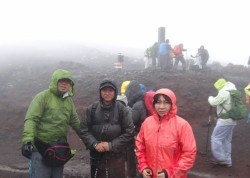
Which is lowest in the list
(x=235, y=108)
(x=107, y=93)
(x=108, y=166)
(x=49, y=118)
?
(x=108, y=166)

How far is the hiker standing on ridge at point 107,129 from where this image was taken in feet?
14.3

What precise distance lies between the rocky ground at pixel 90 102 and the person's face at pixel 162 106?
12.5 ft

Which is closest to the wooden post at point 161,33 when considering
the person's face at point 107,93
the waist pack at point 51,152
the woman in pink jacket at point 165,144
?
the person's face at point 107,93

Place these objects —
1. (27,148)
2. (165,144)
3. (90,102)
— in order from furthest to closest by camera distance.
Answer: (90,102) → (27,148) → (165,144)

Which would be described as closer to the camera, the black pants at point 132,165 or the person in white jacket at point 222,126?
the black pants at point 132,165

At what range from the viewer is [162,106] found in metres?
3.84

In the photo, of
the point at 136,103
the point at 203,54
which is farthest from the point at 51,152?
the point at 203,54

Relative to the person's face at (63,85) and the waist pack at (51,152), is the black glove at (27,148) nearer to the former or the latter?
the waist pack at (51,152)

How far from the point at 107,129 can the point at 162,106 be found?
37.0 inches

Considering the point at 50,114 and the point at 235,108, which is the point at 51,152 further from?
the point at 235,108

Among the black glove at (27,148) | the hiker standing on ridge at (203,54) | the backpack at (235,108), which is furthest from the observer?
the hiker standing on ridge at (203,54)

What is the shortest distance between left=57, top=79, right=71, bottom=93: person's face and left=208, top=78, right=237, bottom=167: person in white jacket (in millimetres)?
3786

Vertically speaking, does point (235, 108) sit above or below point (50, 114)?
below

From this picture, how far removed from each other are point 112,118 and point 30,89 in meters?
12.6
